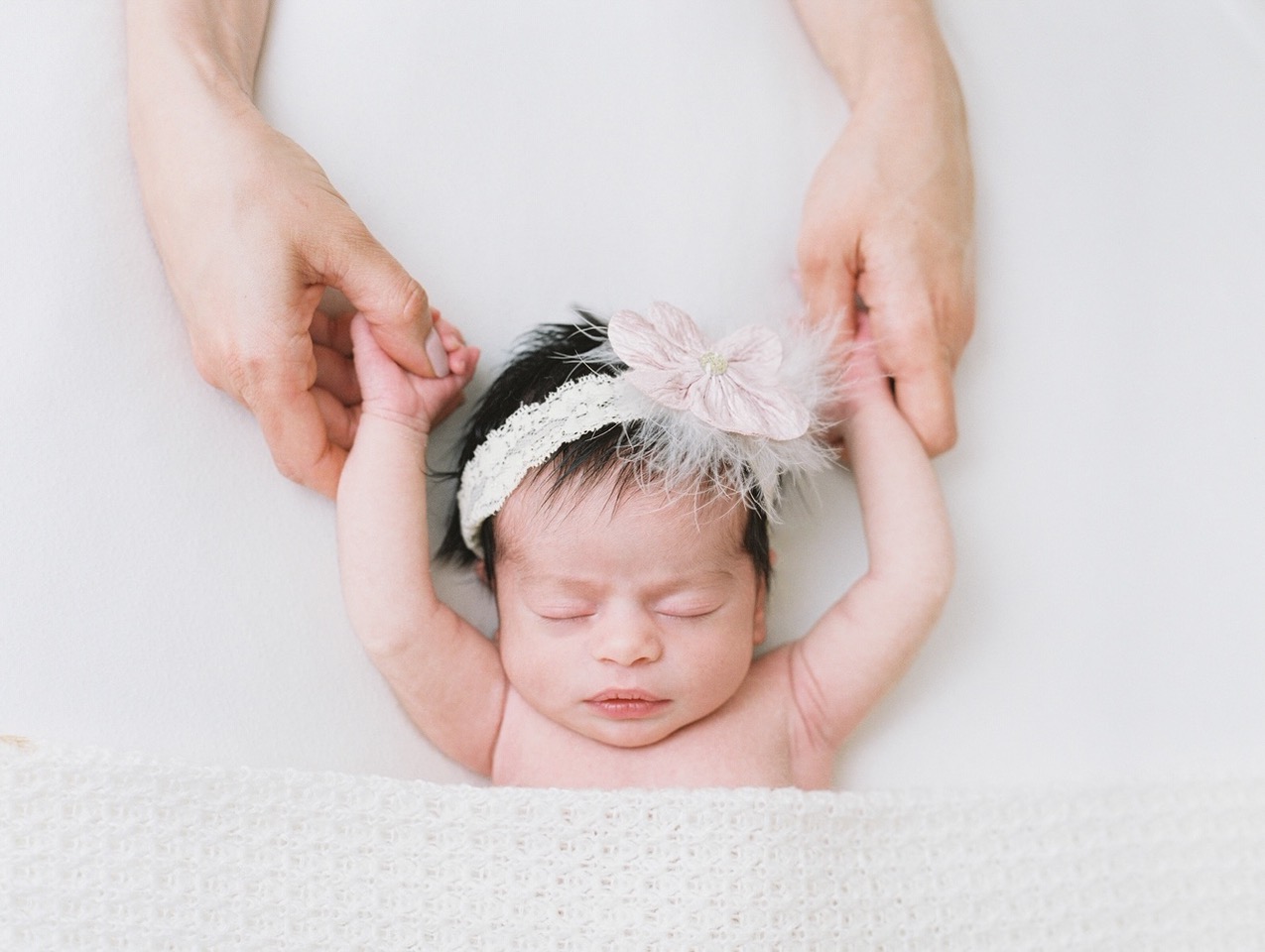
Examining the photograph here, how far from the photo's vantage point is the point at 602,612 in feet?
3.92

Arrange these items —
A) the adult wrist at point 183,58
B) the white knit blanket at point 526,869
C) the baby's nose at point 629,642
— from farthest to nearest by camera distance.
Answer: the adult wrist at point 183,58 → the baby's nose at point 629,642 → the white knit blanket at point 526,869

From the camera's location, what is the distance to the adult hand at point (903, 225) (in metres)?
1.35

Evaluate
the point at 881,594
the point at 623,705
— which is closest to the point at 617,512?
the point at 623,705

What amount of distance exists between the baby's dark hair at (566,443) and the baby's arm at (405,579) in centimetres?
7

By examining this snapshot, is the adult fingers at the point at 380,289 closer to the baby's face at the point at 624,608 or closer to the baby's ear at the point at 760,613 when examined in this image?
the baby's face at the point at 624,608

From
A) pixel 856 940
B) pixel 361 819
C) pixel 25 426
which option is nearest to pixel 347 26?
pixel 25 426

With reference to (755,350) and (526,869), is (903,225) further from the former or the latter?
(526,869)

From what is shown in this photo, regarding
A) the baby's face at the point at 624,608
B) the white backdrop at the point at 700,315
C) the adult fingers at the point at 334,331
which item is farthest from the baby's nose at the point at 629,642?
the adult fingers at the point at 334,331

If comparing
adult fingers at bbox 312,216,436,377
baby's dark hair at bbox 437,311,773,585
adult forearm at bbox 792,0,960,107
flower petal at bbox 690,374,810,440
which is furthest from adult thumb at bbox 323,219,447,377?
adult forearm at bbox 792,0,960,107

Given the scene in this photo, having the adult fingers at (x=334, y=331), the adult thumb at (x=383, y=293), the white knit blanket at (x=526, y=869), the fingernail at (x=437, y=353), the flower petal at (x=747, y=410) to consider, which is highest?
the adult thumb at (x=383, y=293)

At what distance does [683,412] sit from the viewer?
119 centimetres

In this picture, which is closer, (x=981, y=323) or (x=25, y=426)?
(x=25, y=426)

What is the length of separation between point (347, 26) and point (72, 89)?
0.34 m

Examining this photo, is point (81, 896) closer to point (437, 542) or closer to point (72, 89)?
point (437, 542)
